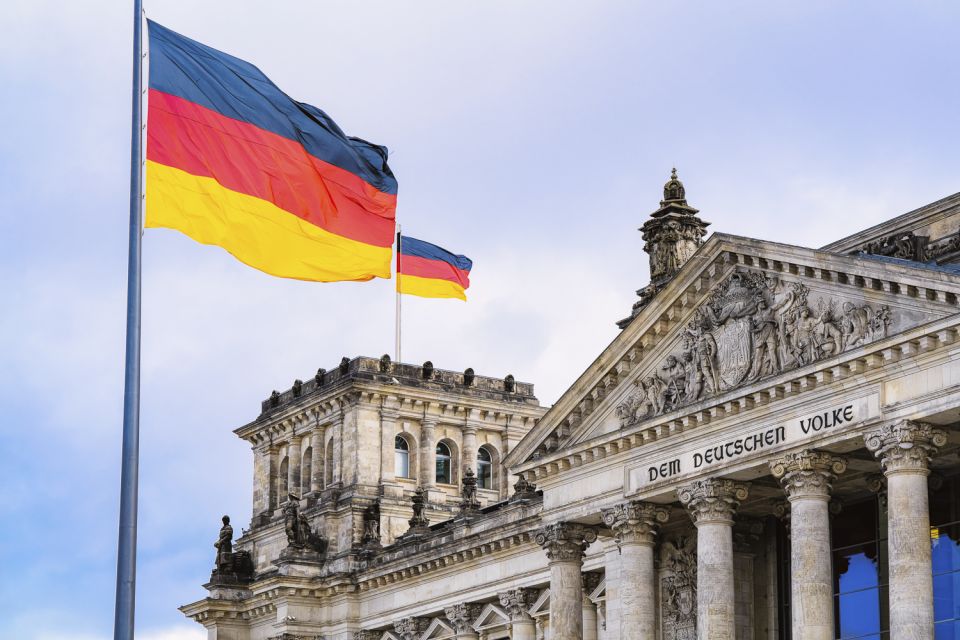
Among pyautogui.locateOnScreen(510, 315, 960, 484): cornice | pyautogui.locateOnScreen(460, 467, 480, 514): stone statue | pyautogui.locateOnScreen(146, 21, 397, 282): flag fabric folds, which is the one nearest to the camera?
pyautogui.locateOnScreen(146, 21, 397, 282): flag fabric folds

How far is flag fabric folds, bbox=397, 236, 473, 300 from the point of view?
56500 millimetres

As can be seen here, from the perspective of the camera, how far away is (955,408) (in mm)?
38656

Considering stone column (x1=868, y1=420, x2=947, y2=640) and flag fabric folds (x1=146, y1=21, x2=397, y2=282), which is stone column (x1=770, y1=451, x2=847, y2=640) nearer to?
stone column (x1=868, y1=420, x2=947, y2=640)

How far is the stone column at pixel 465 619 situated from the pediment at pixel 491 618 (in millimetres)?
181

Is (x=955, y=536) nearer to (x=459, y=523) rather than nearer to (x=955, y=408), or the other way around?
(x=955, y=408)

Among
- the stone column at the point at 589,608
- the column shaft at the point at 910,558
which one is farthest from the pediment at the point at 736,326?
the stone column at the point at 589,608

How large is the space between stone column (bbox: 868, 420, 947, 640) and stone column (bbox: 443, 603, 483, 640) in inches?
968

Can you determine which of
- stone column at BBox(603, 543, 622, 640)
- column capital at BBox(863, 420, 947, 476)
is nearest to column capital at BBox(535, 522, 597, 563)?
stone column at BBox(603, 543, 622, 640)

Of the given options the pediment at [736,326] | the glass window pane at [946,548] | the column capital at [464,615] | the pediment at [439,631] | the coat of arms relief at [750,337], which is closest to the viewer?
the pediment at [736,326]

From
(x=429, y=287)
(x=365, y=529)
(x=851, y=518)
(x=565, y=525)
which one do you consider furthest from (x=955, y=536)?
(x=365, y=529)

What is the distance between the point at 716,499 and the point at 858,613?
4.76 metres

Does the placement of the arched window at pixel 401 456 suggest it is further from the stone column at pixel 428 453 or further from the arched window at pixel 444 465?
the arched window at pixel 444 465

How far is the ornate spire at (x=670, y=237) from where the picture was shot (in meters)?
54.4

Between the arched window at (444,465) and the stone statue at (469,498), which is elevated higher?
the arched window at (444,465)
